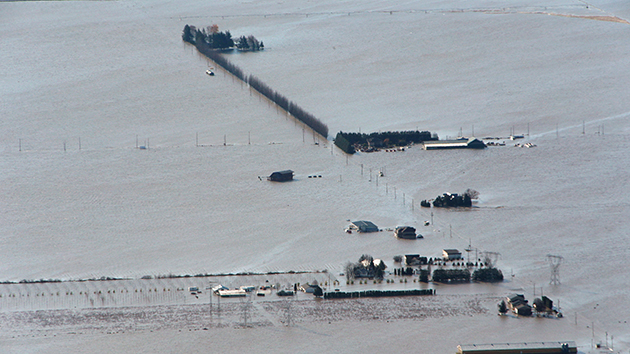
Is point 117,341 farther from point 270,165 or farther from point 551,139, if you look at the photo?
point 551,139

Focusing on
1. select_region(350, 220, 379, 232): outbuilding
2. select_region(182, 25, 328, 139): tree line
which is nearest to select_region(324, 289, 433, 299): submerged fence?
select_region(350, 220, 379, 232): outbuilding

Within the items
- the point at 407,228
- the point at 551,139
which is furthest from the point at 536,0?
the point at 407,228

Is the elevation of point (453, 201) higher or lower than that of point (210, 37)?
lower

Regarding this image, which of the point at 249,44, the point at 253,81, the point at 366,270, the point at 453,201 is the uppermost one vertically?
the point at 249,44

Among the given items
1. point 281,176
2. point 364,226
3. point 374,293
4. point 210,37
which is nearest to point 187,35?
point 210,37

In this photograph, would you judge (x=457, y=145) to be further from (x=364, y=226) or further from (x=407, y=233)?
(x=407, y=233)

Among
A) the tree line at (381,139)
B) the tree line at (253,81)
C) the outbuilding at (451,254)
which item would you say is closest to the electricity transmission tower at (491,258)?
the outbuilding at (451,254)
